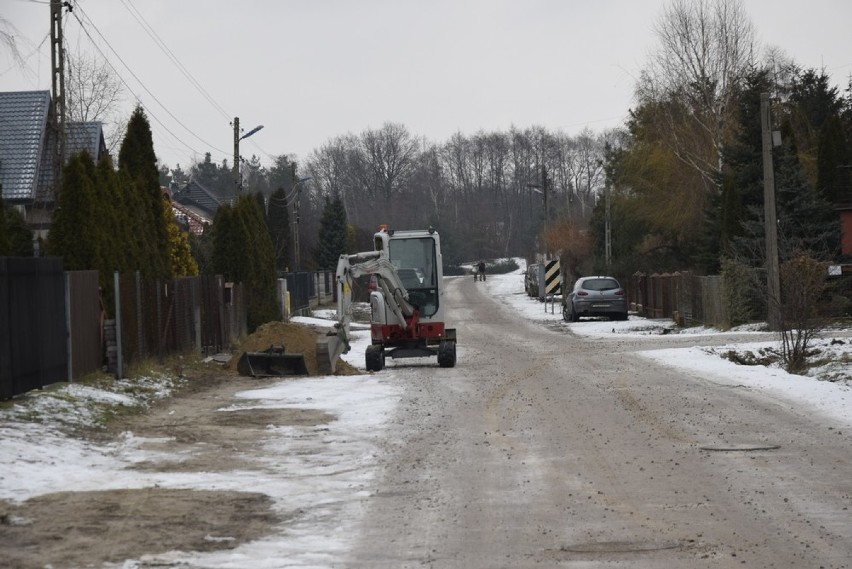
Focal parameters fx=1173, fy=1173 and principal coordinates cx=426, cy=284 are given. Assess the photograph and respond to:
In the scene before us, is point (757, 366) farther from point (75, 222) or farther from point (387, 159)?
point (387, 159)

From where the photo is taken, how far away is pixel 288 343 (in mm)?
24312

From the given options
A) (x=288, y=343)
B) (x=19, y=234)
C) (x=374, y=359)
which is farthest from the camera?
(x=19, y=234)

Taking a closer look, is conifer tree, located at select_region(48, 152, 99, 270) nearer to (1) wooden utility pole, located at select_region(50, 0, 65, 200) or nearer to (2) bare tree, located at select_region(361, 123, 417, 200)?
(1) wooden utility pole, located at select_region(50, 0, 65, 200)

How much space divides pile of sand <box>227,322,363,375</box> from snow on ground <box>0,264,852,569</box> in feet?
4.34

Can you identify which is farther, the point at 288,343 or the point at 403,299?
the point at 288,343

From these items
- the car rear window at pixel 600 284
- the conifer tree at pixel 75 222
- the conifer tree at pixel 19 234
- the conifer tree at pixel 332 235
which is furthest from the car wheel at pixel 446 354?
the conifer tree at pixel 332 235

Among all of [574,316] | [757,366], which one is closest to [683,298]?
[574,316]

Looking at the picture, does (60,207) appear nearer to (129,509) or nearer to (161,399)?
(161,399)

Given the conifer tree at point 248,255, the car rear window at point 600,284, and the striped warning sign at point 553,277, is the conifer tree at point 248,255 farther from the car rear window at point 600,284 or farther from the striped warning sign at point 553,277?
the striped warning sign at point 553,277

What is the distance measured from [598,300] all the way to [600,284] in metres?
0.85

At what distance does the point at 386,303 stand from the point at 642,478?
554 inches

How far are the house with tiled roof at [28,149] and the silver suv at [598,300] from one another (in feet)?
58.8

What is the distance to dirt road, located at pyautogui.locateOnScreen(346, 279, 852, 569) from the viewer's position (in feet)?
24.7

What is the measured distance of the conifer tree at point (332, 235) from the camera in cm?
8538
